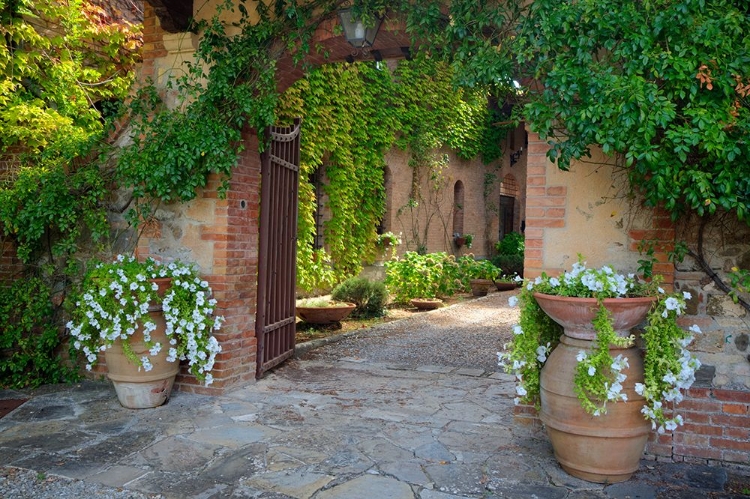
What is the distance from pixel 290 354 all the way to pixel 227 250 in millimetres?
1758

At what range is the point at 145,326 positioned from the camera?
4590 millimetres

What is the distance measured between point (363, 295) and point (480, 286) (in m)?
4.15

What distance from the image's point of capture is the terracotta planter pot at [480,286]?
516 inches

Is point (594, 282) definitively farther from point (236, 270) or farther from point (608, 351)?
point (236, 270)

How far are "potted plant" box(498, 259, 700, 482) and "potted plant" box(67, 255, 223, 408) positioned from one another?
263 cm

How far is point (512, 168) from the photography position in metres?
18.1

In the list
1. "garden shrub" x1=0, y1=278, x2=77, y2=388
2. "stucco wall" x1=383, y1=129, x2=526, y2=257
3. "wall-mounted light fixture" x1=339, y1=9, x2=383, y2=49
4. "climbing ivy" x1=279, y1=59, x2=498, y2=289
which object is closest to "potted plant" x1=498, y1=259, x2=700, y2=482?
"wall-mounted light fixture" x1=339, y1=9, x2=383, y2=49

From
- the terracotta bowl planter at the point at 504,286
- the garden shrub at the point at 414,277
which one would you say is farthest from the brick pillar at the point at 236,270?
the terracotta bowl planter at the point at 504,286

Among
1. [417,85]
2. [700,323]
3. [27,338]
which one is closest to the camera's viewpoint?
[700,323]

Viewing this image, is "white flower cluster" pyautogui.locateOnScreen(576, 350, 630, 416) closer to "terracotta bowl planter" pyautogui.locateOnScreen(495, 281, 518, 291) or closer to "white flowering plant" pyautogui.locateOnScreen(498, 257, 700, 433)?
"white flowering plant" pyautogui.locateOnScreen(498, 257, 700, 433)

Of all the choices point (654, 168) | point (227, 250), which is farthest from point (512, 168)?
point (654, 168)

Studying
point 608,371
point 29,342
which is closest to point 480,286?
point 29,342

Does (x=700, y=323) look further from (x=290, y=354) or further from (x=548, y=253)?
(x=290, y=354)

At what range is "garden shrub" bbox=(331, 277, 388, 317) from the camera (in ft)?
31.4
